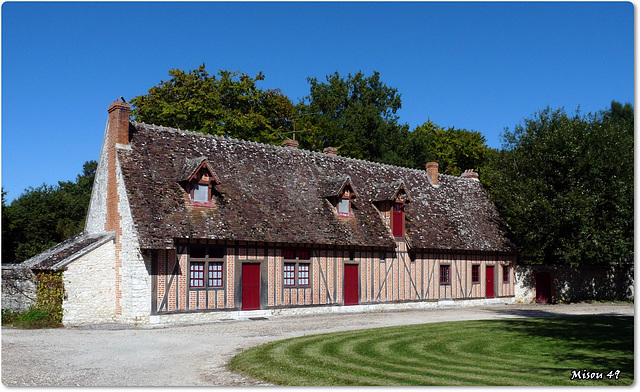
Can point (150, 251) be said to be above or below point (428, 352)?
above

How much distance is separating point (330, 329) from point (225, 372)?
7.66 m

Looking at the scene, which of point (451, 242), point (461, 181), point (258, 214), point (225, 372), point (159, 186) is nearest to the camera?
point (225, 372)

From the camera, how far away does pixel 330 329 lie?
18781mm

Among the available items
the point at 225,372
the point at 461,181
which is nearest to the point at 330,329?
the point at 225,372

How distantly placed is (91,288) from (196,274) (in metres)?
3.42

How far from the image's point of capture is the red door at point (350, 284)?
85.3 feet

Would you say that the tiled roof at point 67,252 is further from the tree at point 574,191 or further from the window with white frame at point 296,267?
the tree at point 574,191

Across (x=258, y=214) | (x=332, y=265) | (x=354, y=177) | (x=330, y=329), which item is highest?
(x=354, y=177)

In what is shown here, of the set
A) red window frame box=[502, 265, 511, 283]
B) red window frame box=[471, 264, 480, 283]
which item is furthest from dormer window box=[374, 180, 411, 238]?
red window frame box=[502, 265, 511, 283]

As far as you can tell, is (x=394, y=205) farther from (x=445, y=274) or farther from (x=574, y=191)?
Answer: (x=574, y=191)

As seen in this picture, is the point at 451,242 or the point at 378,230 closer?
the point at 378,230

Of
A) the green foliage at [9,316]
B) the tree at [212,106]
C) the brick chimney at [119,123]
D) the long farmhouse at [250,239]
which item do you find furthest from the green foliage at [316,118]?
the green foliage at [9,316]

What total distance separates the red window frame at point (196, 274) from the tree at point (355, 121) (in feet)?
70.8

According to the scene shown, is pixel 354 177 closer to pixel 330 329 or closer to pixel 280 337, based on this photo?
pixel 330 329
